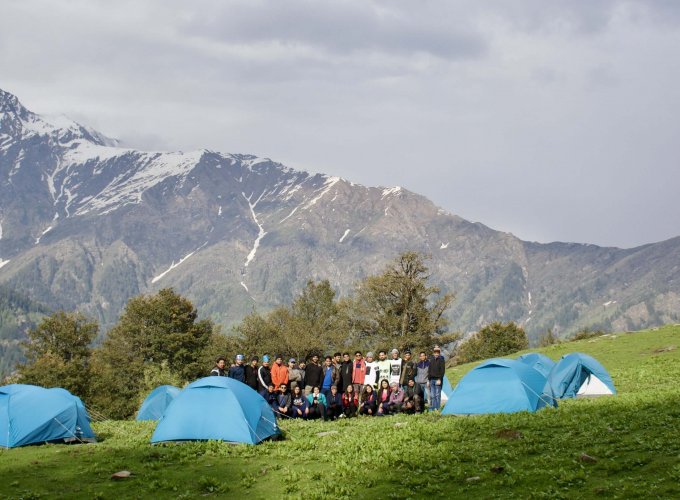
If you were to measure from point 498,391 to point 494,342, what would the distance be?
308 ft

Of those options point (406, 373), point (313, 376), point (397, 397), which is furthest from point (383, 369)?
point (313, 376)

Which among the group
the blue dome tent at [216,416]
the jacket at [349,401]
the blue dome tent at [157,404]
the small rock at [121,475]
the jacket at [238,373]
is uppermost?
the jacket at [238,373]

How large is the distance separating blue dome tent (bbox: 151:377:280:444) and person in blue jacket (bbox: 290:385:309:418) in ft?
19.9

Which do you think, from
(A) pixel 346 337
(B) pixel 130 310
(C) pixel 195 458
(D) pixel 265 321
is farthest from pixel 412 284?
(C) pixel 195 458

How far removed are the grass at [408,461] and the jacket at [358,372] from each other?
4801 millimetres

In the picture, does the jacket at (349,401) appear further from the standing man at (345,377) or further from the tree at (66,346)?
the tree at (66,346)

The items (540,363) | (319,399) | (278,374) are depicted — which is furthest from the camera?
(540,363)

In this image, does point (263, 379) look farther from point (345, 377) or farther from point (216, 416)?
point (216, 416)

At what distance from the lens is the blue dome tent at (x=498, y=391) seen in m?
27.5

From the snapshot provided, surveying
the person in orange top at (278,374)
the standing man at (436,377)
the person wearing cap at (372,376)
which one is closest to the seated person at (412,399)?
the standing man at (436,377)

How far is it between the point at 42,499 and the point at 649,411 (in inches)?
738

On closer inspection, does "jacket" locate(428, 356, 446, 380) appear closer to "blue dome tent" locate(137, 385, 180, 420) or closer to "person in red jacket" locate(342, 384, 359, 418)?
"person in red jacket" locate(342, 384, 359, 418)

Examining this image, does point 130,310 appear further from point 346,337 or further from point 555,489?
point 555,489

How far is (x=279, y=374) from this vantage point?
3177 centimetres
